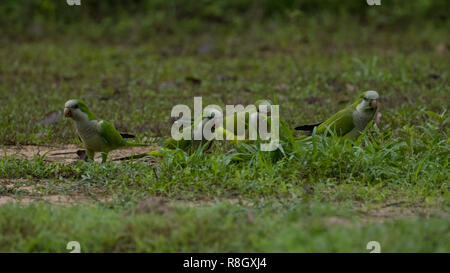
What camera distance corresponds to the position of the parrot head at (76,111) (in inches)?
209

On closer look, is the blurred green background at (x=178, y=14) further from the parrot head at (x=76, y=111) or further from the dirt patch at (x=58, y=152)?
the parrot head at (x=76, y=111)

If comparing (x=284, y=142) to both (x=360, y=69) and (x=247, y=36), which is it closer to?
(x=360, y=69)

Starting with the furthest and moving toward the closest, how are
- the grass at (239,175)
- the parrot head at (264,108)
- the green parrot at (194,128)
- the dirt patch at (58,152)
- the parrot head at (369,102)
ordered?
the dirt patch at (58,152)
the parrot head at (369,102)
the parrot head at (264,108)
the green parrot at (194,128)
the grass at (239,175)

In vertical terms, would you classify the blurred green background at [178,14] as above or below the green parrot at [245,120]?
above

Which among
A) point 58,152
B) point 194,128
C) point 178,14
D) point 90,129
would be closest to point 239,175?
point 194,128

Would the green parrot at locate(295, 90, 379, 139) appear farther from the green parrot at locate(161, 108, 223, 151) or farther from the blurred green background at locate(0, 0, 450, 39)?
the blurred green background at locate(0, 0, 450, 39)

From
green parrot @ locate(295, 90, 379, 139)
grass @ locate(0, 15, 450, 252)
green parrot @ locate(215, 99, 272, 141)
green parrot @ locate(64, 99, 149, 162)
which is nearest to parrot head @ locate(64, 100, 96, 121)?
green parrot @ locate(64, 99, 149, 162)

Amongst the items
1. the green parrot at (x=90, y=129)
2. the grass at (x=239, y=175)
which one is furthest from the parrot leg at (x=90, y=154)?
the grass at (x=239, y=175)

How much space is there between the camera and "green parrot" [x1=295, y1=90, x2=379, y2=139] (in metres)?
5.71

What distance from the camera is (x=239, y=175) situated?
4.73 meters

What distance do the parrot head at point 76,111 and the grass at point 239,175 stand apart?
415mm

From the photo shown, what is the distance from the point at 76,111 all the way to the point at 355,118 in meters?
2.35

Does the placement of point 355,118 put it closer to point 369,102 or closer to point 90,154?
point 369,102
